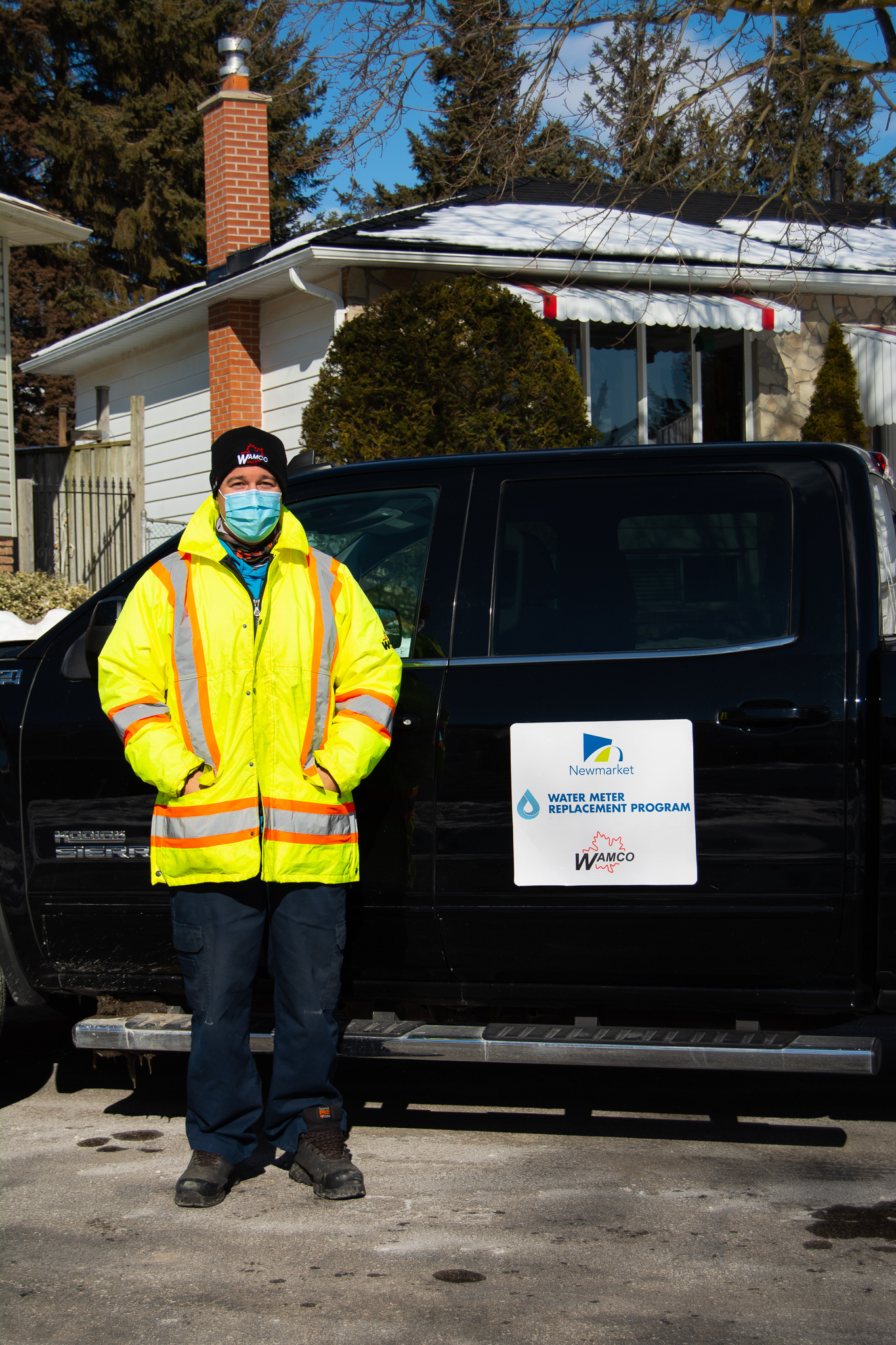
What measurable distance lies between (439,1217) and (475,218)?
40.7 feet

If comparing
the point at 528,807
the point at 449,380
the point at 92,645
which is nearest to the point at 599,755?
the point at 528,807

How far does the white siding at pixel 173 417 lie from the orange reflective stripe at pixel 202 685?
37.8 feet

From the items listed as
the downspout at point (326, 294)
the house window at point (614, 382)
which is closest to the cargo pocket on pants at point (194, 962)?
the downspout at point (326, 294)

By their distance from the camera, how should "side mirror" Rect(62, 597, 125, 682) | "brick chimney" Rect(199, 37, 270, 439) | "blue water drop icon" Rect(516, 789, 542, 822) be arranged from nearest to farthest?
"blue water drop icon" Rect(516, 789, 542, 822)
"side mirror" Rect(62, 597, 125, 682)
"brick chimney" Rect(199, 37, 270, 439)

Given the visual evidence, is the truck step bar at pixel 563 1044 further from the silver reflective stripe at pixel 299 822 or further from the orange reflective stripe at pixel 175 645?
the orange reflective stripe at pixel 175 645

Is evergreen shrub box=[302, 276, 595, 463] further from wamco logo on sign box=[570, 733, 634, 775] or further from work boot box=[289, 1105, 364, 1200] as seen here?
work boot box=[289, 1105, 364, 1200]

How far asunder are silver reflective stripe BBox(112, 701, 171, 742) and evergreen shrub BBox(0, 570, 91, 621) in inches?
362

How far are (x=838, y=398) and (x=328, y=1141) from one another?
12.1 metres

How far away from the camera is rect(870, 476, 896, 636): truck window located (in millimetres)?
3654

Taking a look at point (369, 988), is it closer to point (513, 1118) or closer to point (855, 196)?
point (513, 1118)

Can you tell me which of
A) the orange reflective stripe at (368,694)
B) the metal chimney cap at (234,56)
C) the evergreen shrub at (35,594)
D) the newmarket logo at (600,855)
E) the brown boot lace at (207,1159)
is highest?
the metal chimney cap at (234,56)

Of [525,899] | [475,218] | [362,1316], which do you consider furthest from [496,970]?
[475,218]

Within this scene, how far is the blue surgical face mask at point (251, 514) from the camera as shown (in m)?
3.60

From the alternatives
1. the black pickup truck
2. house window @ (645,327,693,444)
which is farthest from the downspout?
the black pickup truck
